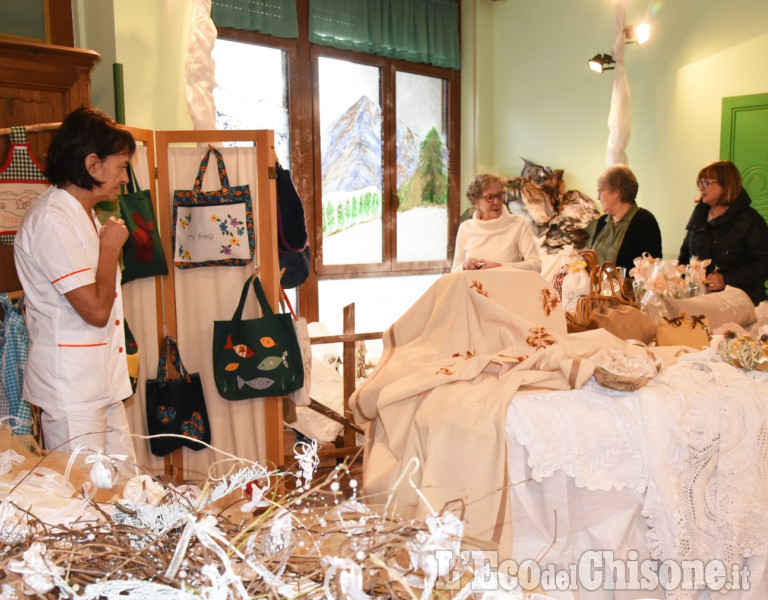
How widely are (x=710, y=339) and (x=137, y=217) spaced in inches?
96.2

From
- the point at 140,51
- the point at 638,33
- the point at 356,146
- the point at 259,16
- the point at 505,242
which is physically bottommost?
the point at 505,242

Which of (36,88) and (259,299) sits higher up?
(36,88)

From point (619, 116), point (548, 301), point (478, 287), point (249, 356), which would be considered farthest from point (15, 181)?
point (619, 116)

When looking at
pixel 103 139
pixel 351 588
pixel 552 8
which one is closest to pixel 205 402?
pixel 103 139

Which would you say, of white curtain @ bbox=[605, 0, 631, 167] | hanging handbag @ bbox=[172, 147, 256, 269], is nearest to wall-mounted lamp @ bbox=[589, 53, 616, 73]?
white curtain @ bbox=[605, 0, 631, 167]

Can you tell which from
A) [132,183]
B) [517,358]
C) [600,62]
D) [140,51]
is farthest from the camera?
[600,62]

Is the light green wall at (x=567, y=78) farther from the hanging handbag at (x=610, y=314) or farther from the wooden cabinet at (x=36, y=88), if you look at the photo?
the hanging handbag at (x=610, y=314)

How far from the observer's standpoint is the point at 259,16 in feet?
17.0

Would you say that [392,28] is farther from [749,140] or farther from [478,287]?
[478,287]

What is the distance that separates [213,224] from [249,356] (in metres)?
0.63

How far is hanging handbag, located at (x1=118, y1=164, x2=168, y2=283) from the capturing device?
299 cm

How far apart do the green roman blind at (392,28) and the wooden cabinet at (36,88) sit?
3.04m

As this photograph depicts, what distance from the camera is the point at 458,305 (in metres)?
2.71

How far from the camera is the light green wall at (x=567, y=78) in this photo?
387 centimetres
